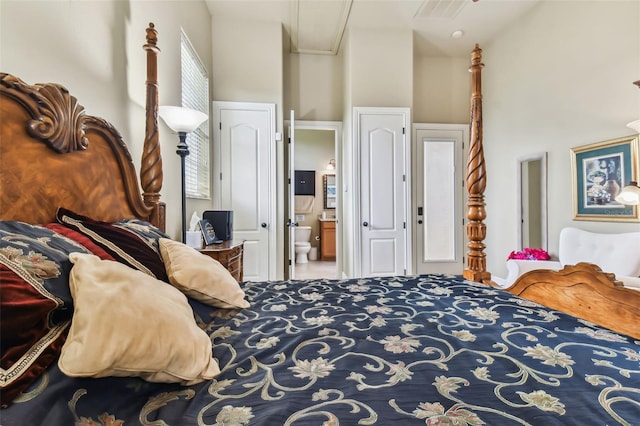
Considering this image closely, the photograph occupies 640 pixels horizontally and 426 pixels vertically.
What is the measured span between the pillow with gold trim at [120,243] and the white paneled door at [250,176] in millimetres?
2697

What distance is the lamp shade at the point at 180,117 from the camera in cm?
218

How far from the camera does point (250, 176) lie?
3.86m

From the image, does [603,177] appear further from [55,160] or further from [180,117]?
[55,160]

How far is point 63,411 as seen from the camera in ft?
1.80

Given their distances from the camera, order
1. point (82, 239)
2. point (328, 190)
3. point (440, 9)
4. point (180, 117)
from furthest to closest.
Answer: point (328, 190) < point (440, 9) < point (180, 117) < point (82, 239)

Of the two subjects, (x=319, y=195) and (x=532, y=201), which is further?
(x=319, y=195)

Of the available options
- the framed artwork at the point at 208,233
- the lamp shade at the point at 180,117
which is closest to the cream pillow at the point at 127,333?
the lamp shade at the point at 180,117

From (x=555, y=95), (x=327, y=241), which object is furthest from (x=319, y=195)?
(x=555, y=95)

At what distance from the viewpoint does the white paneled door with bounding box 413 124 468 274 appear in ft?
15.0

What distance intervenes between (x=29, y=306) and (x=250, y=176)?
3328 mm

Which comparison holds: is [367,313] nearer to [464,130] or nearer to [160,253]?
[160,253]

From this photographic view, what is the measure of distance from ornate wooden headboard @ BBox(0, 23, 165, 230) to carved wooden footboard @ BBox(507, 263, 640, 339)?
2.13 m

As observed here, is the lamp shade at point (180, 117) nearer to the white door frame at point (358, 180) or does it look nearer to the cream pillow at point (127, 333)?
the cream pillow at point (127, 333)

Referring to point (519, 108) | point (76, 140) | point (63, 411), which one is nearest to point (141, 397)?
point (63, 411)
